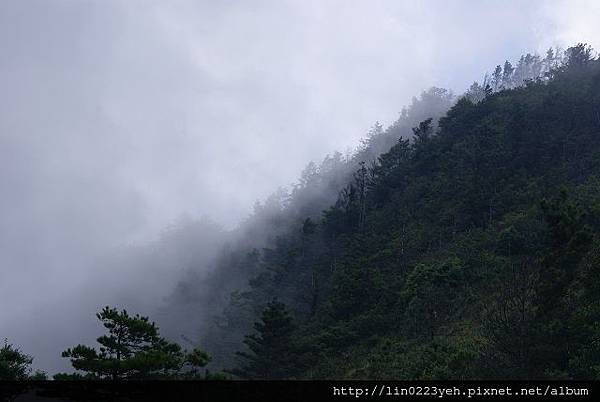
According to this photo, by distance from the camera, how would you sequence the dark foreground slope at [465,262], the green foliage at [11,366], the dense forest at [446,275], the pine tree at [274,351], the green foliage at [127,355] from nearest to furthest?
the dark foreground slope at [465,262] → the dense forest at [446,275] → the green foliage at [127,355] → the green foliage at [11,366] → the pine tree at [274,351]

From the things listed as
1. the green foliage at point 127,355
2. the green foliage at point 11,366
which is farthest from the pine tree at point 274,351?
the green foliage at point 11,366

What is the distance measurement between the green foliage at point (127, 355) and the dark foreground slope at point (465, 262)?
1075 centimetres

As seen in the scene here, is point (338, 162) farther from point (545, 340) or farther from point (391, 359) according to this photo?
point (545, 340)

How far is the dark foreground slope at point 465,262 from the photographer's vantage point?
617 inches

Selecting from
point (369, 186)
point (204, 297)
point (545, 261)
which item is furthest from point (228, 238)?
point (545, 261)

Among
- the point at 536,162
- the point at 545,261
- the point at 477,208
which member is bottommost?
the point at 545,261

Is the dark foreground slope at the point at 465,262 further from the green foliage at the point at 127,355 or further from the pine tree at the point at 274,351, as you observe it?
the green foliage at the point at 127,355

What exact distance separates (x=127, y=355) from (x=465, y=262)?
80.2ft

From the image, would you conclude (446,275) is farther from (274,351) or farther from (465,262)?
(274,351)

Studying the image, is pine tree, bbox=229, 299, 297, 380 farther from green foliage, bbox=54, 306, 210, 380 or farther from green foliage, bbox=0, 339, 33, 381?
green foliage, bbox=0, 339, 33, 381

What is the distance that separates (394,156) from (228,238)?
4899 centimetres

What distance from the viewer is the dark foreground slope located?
15664mm

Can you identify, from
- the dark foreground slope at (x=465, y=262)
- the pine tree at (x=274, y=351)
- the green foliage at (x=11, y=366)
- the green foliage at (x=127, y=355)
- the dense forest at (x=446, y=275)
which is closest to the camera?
the dark foreground slope at (x=465, y=262)

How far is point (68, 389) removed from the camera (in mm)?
5098
